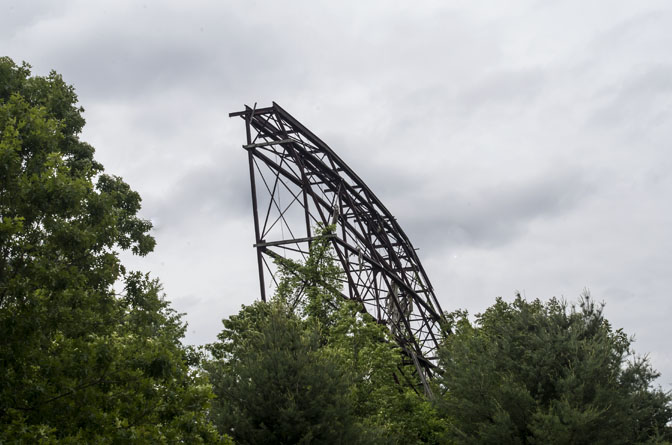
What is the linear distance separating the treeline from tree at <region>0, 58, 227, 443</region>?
0.12 feet

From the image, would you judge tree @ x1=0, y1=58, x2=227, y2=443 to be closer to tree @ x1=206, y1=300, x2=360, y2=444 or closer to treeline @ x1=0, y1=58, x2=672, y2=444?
treeline @ x1=0, y1=58, x2=672, y2=444

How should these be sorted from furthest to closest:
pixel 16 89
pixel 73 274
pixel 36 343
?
pixel 16 89, pixel 73 274, pixel 36 343

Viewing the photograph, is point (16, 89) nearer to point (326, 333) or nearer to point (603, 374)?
point (326, 333)

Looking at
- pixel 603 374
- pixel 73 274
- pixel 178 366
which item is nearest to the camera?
pixel 73 274

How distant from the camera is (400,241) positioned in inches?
1828

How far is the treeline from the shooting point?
12258 millimetres

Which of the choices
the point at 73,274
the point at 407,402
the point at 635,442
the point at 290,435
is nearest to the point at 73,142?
the point at 73,274

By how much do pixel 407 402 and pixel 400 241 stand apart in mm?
18192

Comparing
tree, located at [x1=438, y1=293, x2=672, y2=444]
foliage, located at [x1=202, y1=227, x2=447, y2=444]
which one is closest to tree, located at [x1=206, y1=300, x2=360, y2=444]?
foliage, located at [x1=202, y1=227, x2=447, y2=444]

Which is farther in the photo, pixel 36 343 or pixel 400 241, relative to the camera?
pixel 400 241

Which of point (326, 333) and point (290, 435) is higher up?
point (326, 333)

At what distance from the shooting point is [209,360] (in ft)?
76.1

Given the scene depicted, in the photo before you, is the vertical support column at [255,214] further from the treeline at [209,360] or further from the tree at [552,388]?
the tree at [552,388]

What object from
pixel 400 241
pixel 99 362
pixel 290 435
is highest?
pixel 400 241
